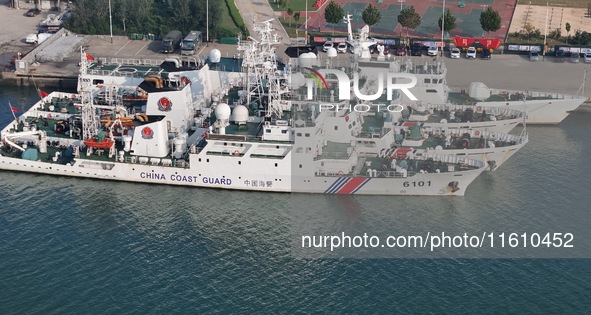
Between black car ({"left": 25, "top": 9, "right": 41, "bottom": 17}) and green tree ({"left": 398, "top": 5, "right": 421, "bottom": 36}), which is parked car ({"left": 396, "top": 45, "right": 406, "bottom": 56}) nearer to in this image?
green tree ({"left": 398, "top": 5, "right": 421, "bottom": 36})

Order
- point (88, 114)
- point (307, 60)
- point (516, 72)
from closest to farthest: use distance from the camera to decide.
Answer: point (88, 114) → point (307, 60) → point (516, 72)

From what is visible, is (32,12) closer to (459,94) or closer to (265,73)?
(265,73)

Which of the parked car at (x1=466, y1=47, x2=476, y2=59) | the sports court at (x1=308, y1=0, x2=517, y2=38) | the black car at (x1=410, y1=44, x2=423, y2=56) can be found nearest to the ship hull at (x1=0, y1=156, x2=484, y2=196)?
the parked car at (x1=466, y1=47, x2=476, y2=59)

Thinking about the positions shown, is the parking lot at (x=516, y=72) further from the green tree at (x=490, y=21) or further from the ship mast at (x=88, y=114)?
the ship mast at (x=88, y=114)

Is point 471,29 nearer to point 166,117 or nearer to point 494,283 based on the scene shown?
point 166,117

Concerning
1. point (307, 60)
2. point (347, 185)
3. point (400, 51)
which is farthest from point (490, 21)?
point (347, 185)

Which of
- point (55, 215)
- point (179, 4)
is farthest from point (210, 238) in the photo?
point (179, 4)
